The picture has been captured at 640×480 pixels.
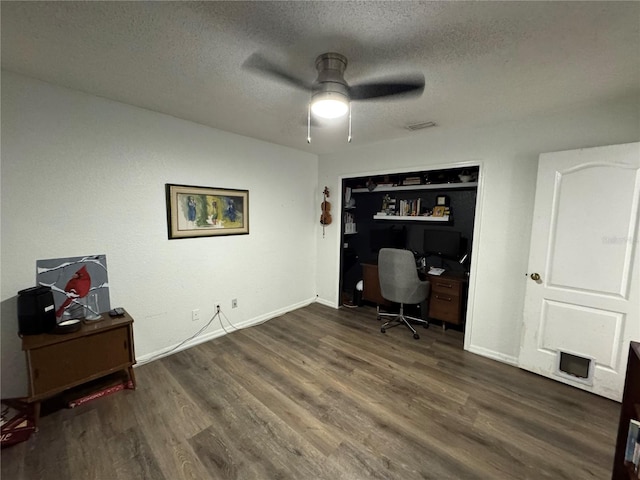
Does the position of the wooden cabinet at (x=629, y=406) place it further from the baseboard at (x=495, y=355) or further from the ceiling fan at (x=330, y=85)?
the ceiling fan at (x=330, y=85)

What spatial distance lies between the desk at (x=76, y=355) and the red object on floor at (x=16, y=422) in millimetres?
59

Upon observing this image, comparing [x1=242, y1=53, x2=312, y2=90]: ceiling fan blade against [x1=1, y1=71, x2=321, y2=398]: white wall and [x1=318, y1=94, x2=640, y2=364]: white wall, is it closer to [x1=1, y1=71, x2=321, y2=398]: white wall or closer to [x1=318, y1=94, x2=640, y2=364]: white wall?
[x1=1, y1=71, x2=321, y2=398]: white wall

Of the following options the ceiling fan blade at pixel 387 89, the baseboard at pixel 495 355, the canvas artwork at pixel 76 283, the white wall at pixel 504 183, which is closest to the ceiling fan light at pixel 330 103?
the ceiling fan blade at pixel 387 89

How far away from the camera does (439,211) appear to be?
11.5 feet

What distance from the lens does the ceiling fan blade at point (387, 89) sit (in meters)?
1.59

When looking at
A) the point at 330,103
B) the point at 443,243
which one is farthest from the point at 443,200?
the point at 330,103

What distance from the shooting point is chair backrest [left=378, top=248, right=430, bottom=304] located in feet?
9.92

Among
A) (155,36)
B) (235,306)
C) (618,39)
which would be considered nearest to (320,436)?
(235,306)

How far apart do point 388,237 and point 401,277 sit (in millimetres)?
1029

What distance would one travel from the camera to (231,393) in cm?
211

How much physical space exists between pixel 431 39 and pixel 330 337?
9.29 ft

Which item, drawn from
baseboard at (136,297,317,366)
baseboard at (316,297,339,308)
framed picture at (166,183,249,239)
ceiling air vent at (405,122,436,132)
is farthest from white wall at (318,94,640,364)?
baseboard at (136,297,317,366)

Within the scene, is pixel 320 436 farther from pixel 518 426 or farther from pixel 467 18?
pixel 467 18

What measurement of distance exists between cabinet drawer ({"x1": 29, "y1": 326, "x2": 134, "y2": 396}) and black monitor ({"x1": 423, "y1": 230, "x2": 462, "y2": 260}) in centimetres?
348
